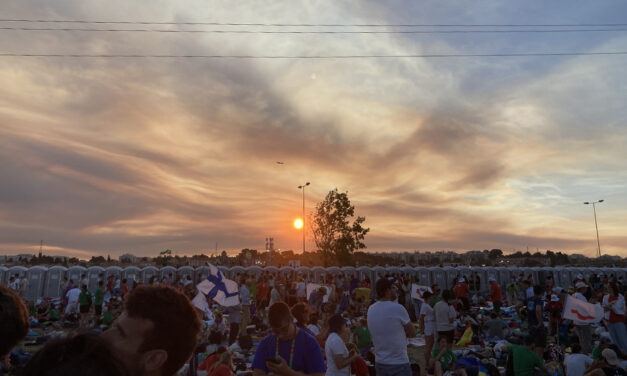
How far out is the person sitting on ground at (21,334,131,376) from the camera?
1218mm

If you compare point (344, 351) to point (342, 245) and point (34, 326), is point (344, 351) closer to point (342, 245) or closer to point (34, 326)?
point (34, 326)

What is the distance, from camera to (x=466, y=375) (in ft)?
27.8

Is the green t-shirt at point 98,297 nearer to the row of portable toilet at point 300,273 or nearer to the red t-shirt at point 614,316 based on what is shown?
the row of portable toilet at point 300,273

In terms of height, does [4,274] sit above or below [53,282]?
above

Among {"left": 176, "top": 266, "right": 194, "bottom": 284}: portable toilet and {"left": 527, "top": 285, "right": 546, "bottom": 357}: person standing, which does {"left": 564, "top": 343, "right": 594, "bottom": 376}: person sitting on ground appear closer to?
{"left": 527, "top": 285, "right": 546, "bottom": 357}: person standing

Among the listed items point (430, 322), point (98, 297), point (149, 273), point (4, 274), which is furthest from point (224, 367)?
point (4, 274)

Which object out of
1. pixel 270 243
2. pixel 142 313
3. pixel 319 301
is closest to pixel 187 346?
pixel 142 313

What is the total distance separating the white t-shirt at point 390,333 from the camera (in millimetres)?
6285

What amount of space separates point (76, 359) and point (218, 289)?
11.8 metres

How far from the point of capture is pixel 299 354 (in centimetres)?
459

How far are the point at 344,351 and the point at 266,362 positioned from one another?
2011 millimetres

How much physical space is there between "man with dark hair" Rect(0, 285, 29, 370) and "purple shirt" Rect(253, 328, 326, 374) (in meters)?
2.89

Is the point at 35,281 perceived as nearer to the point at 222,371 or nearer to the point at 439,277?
the point at 222,371

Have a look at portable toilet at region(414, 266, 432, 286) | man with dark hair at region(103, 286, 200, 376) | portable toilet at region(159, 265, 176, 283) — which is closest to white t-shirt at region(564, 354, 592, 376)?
man with dark hair at region(103, 286, 200, 376)
